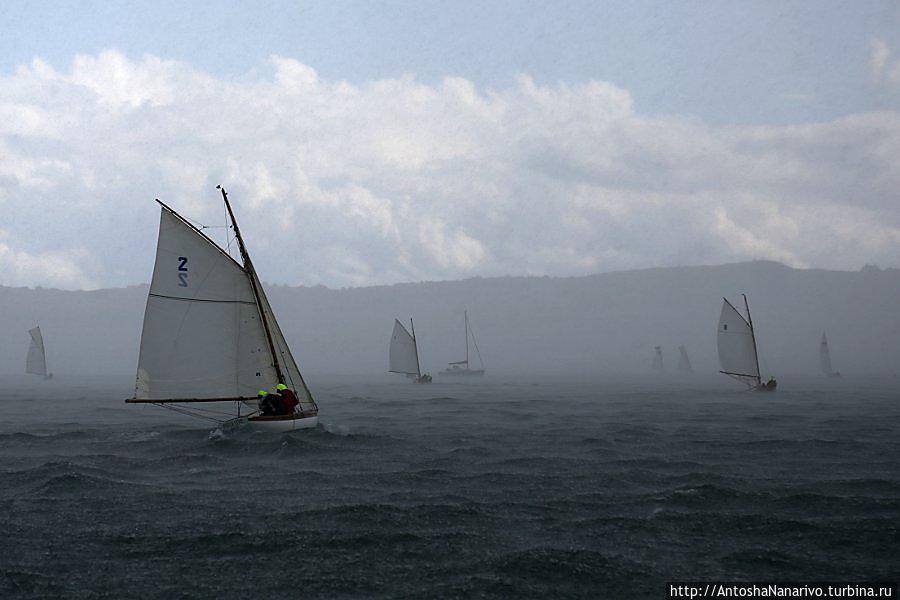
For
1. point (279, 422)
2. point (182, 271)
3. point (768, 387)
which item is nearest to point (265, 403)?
point (279, 422)

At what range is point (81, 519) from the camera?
Answer: 15906 millimetres

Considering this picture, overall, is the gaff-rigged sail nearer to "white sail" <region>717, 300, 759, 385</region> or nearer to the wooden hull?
"white sail" <region>717, 300, 759, 385</region>

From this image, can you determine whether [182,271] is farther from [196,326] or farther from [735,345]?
[735,345]

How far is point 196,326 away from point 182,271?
7.71 feet

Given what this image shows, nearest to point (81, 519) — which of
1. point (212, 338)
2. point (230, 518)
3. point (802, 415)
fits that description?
point (230, 518)

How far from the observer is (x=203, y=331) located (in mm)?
28500

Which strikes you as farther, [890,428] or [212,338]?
[890,428]

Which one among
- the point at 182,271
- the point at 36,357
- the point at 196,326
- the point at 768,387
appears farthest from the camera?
the point at 36,357

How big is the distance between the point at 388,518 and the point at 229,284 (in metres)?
16.5

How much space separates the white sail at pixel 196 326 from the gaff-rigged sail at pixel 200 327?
37 mm

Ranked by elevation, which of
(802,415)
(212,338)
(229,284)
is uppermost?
(229,284)

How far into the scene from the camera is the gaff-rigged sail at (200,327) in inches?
1085

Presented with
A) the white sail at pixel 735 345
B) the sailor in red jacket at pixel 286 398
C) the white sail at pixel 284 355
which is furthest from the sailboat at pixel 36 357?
the white sail at pixel 735 345

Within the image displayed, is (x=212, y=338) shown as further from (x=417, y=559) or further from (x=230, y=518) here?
(x=417, y=559)
